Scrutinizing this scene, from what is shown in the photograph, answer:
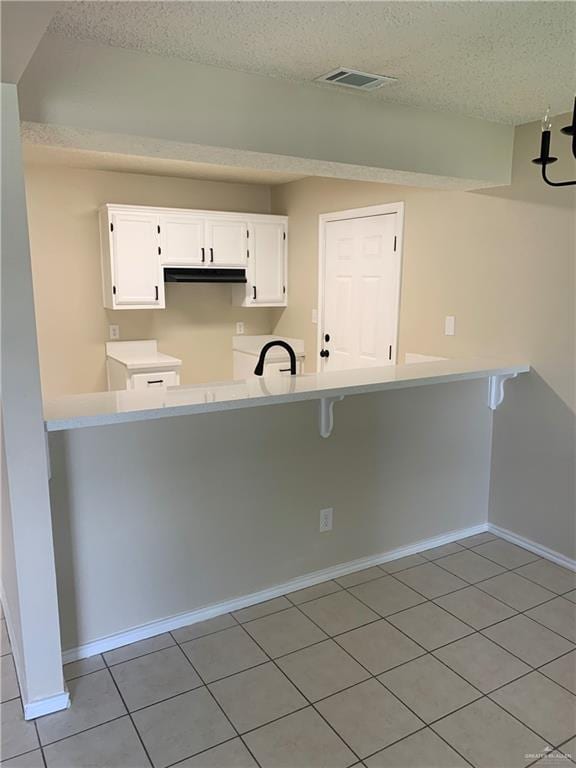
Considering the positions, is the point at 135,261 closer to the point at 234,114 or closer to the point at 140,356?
the point at 140,356

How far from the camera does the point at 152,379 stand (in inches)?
175

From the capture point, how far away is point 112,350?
15.7 ft

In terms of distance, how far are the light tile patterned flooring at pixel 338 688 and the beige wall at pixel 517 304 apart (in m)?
0.61

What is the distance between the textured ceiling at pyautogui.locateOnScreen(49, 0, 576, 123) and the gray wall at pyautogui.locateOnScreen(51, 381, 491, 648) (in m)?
1.40

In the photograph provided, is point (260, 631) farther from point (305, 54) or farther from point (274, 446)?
point (305, 54)

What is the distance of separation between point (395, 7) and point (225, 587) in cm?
235

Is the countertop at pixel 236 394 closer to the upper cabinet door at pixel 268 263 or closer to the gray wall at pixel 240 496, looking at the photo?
the gray wall at pixel 240 496

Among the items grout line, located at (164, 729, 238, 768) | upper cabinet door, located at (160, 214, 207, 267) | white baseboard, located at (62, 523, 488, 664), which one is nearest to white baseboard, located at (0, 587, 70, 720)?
white baseboard, located at (62, 523, 488, 664)

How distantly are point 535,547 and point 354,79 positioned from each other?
2.66 metres

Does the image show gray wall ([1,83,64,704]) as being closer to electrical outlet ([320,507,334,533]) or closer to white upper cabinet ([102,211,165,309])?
electrical outlet ([320,507,334,533])

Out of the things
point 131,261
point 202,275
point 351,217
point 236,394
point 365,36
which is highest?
point 365,36

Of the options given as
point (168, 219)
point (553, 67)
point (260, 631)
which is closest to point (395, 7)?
point (553, 67)

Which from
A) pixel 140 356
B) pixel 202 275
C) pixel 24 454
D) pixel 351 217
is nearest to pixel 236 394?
pixel 24 454

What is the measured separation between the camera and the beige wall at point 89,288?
4.46m
